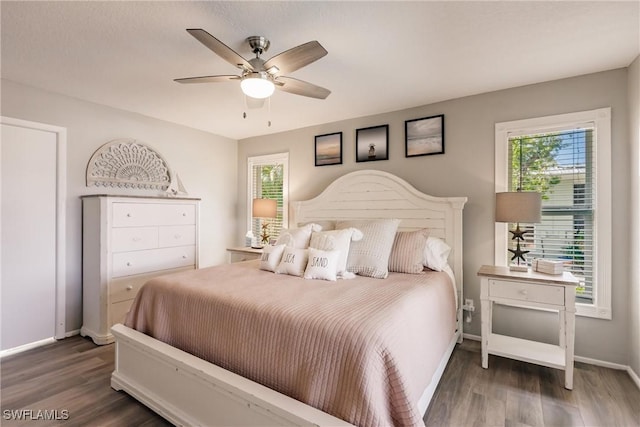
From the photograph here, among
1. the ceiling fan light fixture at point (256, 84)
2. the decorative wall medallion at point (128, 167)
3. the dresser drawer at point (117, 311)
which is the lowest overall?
the dresser drawer at point (117, 311)

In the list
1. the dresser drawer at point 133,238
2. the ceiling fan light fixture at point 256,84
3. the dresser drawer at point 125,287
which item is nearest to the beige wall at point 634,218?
the ceiling fan light fixture at point 256,84

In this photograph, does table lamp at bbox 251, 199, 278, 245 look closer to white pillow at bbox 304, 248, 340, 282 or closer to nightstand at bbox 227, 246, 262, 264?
nightstand at bbox 227, 246, 262, 264

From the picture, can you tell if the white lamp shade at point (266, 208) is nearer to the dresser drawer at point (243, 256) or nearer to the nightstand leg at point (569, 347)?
the dresser drawer at point (243, 256)

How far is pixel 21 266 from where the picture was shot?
8.97 feet

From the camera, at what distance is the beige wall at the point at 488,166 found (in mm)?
2359

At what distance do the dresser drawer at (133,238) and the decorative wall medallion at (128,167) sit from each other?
0.66 meters

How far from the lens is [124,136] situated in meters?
3.44

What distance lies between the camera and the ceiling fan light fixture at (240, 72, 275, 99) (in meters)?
1.84

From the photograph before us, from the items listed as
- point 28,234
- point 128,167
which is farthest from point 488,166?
point 28,234

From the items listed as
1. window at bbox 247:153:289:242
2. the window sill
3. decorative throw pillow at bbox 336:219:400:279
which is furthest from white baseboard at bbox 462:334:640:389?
window at bbox 247:153:289:242

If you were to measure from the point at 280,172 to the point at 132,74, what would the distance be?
7.08 ft

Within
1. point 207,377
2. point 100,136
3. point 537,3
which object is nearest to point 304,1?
point 537,3

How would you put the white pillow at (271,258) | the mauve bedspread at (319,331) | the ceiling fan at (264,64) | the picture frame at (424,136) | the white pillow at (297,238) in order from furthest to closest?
the picture frame at (424,136), the white pillow at (297,238), the white pillow at (271,258), the ceiling fan at (264,64), the mauve bedspread at (319,331)

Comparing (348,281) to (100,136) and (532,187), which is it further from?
(100,136)
